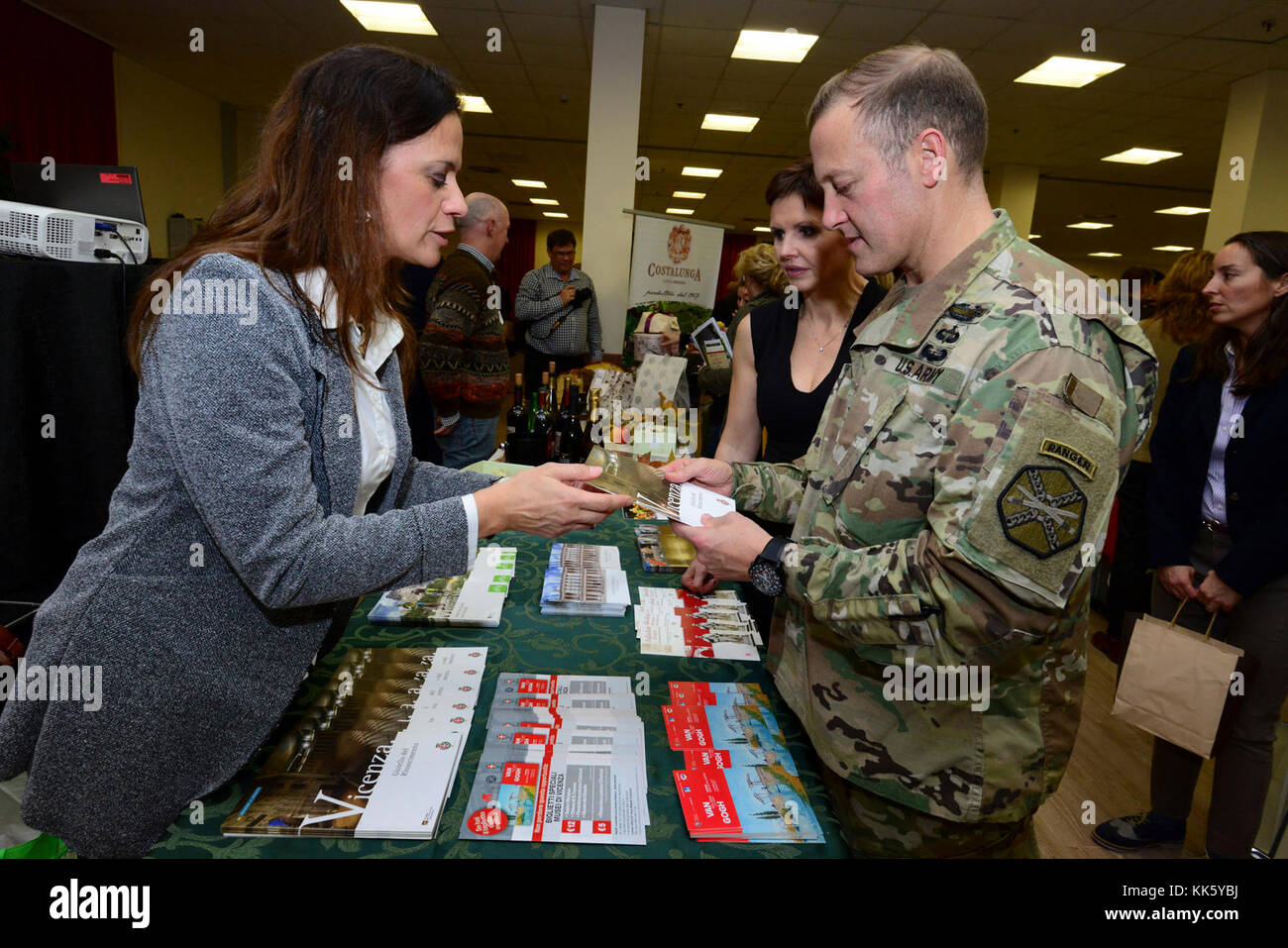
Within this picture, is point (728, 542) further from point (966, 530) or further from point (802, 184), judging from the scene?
point (802, 184)

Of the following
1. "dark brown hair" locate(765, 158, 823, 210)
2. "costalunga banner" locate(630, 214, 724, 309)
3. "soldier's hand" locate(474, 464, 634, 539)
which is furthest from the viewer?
"costalunga banner" locate(630, 214, 724, 309)

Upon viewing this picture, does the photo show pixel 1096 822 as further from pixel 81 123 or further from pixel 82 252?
pixel 81 123

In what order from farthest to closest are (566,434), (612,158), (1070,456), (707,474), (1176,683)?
(612,158) → (566,434) → (1176,683) → (707,474) → (1070,456)

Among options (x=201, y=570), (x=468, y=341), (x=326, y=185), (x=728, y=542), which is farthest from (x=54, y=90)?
(x=728, y=542)

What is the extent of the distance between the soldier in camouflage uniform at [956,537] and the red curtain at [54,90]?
7.35 m

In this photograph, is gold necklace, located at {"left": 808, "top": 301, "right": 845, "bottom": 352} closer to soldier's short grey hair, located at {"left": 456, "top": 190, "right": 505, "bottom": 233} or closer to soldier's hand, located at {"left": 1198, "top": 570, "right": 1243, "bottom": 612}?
soldier's hand, located at {"left": 1198, "top": 570, "right": 1243, "bottom": 612}

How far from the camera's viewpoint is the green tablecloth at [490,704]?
950 millimetres

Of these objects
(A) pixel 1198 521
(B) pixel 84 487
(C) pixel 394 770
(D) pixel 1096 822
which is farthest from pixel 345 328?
(D) pixel 1096 822

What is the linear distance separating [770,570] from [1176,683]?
1900 mm

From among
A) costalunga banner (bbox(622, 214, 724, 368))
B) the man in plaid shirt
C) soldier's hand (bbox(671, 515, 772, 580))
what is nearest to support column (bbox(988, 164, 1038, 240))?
costalunga banner (bbox(622, 214, 724, 368))

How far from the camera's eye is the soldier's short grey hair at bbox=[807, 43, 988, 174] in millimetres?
1115

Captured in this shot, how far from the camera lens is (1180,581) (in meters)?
2.56

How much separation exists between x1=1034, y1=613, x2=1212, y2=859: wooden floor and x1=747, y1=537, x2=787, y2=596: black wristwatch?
1876 mm

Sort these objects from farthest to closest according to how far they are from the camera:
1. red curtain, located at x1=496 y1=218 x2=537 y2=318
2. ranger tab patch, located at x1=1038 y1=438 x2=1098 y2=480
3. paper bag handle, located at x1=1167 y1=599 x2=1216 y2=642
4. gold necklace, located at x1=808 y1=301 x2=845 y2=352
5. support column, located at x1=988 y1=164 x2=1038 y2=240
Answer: red curtain, located at x1=496 y1=218 x2=537 y2=318
support column, located at x1=988 y1=164 x2=1038 y2=240
paper bag handle, located at x1=1167 y1=599 x2=1216 y2=642
gold necklace, located at x1=808 y1=301 x2=845 y2=352
ranger tab patch, located at x1=1038 y1=438 x2=1098 y2=480
